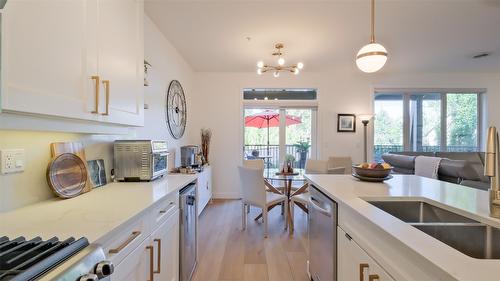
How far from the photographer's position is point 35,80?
94 cm

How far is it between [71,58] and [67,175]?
695 mm

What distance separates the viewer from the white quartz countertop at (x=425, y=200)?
63 cm

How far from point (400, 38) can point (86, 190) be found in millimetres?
3970

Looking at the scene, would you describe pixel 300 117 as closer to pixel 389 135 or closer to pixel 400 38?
pixel 389 135

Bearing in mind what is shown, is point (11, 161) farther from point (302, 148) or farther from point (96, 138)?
point (302, 148)

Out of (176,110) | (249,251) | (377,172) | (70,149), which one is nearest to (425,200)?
(377,172)

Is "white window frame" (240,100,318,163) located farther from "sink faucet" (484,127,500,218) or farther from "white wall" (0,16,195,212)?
"sink faucet" (484,127,500,218)

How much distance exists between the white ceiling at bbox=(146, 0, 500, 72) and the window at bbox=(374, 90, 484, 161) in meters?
0.96

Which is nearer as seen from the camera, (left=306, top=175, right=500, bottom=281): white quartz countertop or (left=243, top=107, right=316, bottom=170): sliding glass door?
(left=306, top=175, right=500, bottom=281): white quartz countertop

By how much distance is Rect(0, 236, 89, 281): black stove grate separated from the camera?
0.58 metres

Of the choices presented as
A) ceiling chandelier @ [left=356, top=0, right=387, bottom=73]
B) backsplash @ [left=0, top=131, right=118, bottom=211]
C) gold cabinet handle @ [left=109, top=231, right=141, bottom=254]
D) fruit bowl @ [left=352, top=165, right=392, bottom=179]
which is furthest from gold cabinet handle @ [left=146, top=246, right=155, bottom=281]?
ceiling chandelier @ [left=356, top=0, right=387, bottom=73]

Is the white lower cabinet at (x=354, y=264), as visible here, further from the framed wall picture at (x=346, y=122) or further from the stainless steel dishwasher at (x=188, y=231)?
the framed wall picture at (x=346, y=122)

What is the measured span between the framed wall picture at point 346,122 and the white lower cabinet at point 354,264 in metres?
3.95

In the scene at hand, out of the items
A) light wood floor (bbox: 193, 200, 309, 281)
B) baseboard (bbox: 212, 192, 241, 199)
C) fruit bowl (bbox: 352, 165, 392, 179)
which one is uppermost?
fruit bowl (bbox: 352, 165, 392, 179)
